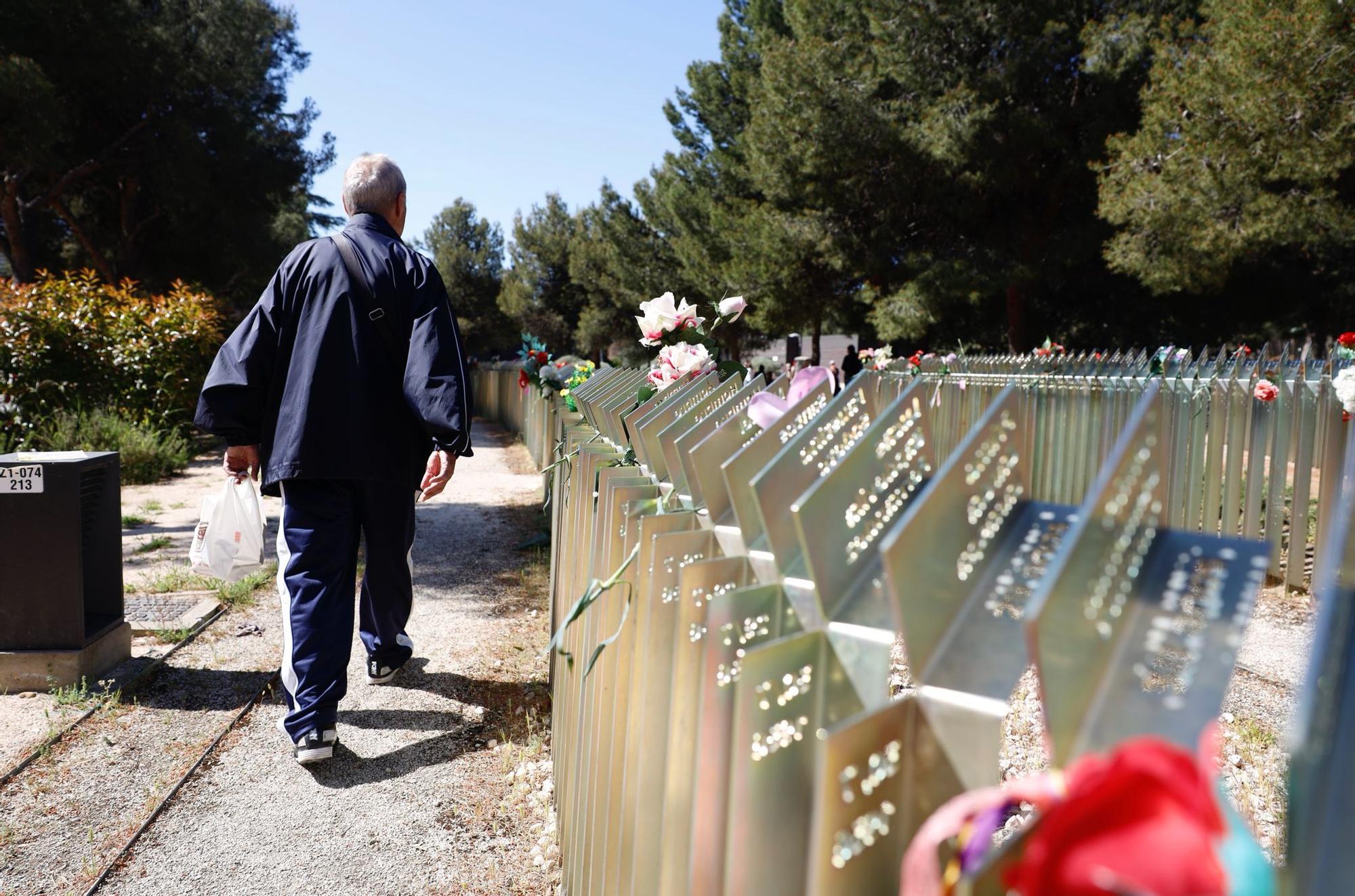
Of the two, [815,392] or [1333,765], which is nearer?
[1333,765]

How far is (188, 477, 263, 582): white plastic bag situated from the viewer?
354cm

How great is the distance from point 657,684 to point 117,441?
10649 mm

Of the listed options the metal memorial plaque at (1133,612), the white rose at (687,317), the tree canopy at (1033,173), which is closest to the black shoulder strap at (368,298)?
the white rose at (687,317)

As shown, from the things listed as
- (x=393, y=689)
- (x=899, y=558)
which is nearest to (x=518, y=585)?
(x=393, y=689)

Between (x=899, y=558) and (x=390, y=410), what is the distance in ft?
8.89

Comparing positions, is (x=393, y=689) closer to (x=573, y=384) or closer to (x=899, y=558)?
(x=573, y=384)

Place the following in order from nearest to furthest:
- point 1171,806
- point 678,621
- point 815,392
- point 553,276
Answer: point 1171,806, point 678,621, point 815,392, point 553,276

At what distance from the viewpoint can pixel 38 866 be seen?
2.48 metres

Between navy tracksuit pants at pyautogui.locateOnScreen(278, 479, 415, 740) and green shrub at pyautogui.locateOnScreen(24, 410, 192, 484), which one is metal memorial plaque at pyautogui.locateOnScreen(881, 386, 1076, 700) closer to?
navy tracksuit pants at pyautogui.locateOnScreen(278, 479, 415, 740)

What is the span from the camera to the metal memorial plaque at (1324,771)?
1.55 feet

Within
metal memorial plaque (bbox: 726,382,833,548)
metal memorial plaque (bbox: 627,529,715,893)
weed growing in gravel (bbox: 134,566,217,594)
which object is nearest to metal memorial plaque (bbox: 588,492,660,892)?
metal memorial plaque (bbox: 627,529,715,893)

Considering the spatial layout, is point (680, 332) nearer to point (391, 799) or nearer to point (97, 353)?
point (391, 799)

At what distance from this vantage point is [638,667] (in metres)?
1.48

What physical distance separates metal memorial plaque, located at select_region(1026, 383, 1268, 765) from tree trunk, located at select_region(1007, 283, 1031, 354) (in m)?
21.5
